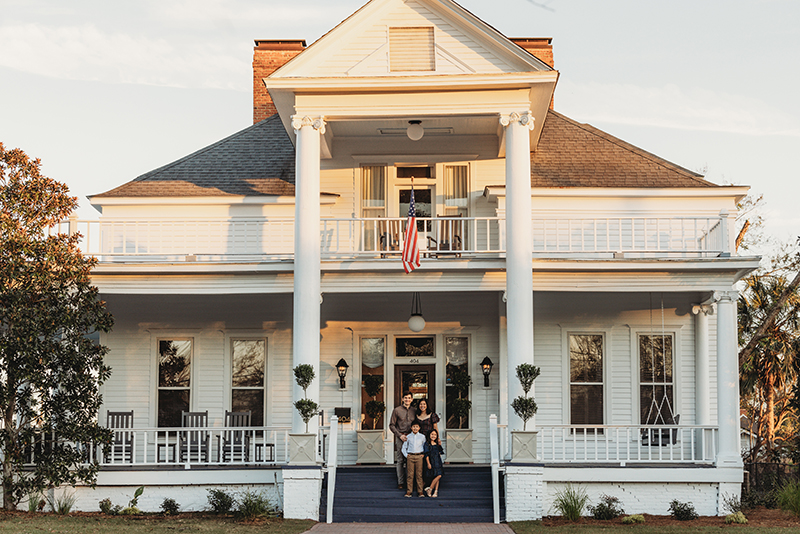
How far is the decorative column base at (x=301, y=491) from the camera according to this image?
1334 cm

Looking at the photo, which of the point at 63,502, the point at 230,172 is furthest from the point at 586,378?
the point at 63,502

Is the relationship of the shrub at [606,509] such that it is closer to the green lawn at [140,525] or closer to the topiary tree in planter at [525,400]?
the topiary tree in planter at [525,400]

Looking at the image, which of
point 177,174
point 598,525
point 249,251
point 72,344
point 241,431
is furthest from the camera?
point 177,174

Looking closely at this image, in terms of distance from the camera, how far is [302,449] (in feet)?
44.5

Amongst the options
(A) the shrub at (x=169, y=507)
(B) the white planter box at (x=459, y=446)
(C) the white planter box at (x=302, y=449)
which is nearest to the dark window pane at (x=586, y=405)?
(B) the white planter box at (x=459, y=446)

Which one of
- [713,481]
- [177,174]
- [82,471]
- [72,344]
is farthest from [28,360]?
[713,481]

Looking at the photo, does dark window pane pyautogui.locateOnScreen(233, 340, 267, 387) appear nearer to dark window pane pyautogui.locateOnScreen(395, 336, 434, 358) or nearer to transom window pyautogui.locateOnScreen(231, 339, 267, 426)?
→ transom window pyautogui.locateOnScreen(231, 339, 267, 426)

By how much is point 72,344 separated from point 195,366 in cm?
368

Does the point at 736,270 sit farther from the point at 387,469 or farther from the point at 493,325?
the point at 387,469

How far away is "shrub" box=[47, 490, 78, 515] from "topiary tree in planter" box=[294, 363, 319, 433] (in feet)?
13.5

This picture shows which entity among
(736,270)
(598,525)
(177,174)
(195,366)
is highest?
(177,174)

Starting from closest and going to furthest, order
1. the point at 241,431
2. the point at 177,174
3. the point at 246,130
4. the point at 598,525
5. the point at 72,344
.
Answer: the point at 598,525 < the point at 72,344 < the point at 241,431 < the point at 177,174 < the point at 246,130

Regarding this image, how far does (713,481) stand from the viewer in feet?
46.5

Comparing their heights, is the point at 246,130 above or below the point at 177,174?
above
